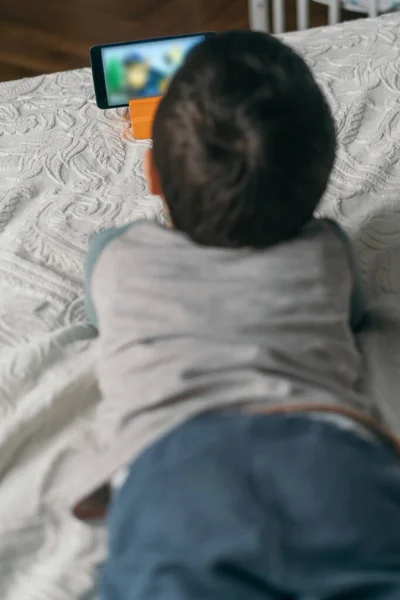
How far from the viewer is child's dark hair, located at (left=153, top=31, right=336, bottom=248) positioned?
0.67m

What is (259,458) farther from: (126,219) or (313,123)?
(126,219)

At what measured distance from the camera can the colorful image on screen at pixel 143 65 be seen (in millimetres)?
1171

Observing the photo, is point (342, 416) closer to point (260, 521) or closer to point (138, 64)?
point (260, 521)

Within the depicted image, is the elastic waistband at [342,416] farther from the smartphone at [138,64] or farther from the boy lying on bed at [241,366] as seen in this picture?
the smartphone at [138,64]

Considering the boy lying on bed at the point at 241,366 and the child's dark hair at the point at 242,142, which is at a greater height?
the child's dark hair at the point at 242,142

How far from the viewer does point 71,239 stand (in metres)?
1.03

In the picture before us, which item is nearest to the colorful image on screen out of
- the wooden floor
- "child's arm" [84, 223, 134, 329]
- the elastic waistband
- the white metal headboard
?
"child's arm" [84, 223, 134, 329]

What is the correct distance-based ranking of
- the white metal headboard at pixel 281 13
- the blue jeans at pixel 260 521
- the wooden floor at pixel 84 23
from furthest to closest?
1. the wooden floor at pixel 84 23
2. the white metal headboard at pixel 281 13
3. the blue jeans at pixel 260 521

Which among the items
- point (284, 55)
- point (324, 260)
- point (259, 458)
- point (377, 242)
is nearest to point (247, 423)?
point (259, 458)

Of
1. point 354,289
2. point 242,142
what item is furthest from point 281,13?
point 242,142

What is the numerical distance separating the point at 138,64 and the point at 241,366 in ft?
2.15

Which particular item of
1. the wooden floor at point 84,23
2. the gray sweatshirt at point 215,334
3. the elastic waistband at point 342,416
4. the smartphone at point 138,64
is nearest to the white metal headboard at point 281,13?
the wooden floor at point 84,23

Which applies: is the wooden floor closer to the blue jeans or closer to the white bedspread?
the white bedspread

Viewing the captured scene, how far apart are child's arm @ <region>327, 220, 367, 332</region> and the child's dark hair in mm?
92
